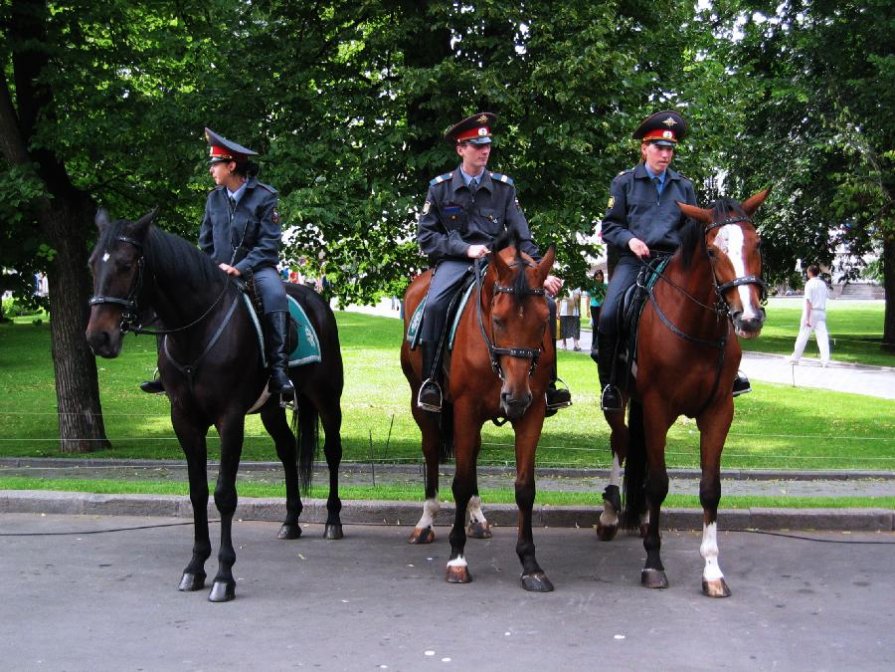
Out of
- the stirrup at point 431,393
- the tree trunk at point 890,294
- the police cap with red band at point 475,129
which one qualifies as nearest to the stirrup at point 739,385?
the stirrup at point 431,393

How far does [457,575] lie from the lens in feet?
25.8

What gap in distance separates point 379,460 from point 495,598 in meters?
6.50

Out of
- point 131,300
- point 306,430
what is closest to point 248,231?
point 131,300

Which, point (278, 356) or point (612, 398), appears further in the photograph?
point (612, 398)

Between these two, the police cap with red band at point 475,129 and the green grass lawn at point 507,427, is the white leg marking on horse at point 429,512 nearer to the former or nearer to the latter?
the police cap with red band at point 475,129

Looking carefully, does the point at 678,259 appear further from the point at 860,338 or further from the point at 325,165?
the point at 860,338

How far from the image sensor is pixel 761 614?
23.1ft

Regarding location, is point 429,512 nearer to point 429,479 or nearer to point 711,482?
point 429,479

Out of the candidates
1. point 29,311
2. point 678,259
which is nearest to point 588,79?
point 678,259

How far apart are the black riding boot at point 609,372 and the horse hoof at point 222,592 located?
311cm

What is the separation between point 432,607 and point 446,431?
2.76 meters

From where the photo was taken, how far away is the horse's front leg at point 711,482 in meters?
7.62

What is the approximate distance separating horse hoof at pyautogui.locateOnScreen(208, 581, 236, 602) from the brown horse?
1491 mm

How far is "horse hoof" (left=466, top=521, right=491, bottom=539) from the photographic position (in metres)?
9.37
